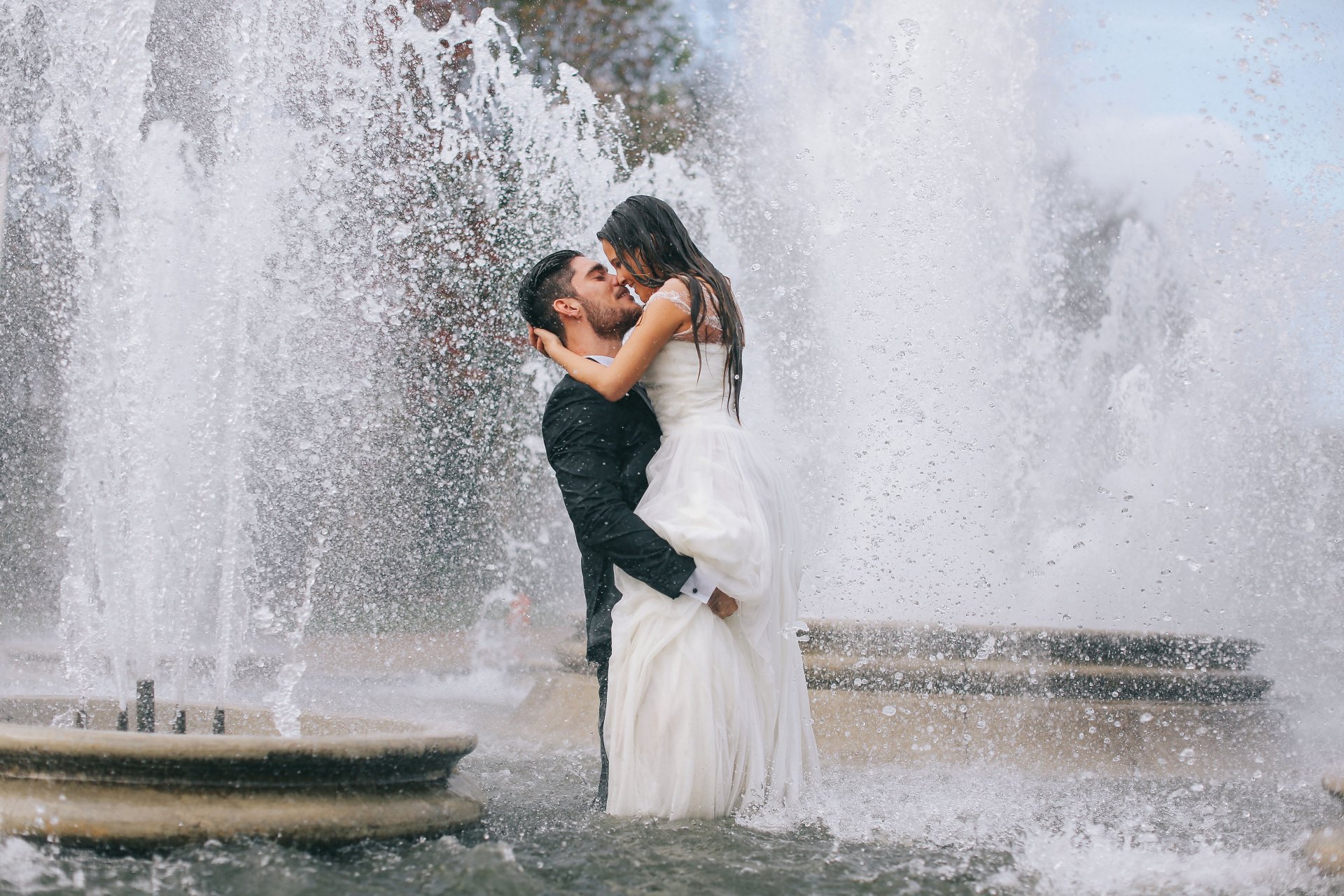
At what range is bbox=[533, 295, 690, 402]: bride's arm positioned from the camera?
3463mm

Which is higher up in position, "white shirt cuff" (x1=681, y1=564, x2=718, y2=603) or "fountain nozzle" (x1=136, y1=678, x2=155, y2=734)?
"white shirt cuff" (x1=681, y1=564, x2=718, y2=603)

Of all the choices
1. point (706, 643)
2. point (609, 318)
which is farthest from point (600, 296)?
point (706, 643)

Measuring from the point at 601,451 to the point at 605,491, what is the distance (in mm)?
130

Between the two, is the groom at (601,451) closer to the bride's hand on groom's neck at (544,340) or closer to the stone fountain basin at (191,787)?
the bride's hand on groom's neck at (544,340)

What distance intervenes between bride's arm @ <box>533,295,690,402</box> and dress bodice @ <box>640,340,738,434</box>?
9 centimetres

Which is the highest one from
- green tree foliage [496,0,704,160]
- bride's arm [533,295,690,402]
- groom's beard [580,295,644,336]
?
green tree foliage [496,0,704,160]

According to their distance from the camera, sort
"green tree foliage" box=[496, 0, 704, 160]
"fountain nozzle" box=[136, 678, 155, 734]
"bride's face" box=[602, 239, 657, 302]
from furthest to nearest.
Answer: "green tree foliage" box=[496, 0, 704, 160] < "bride's face" box=[602, 239, 657, 302] < "fountain nozzle" box=[136, 678, 155, 734]

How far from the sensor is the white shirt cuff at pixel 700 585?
343cm

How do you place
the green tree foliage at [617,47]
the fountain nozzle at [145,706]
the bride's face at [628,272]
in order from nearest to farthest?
the fountain nozzle at [145,706] < the bride's face at [628,272] < the green tree foliage at [617,47]

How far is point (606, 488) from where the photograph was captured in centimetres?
346

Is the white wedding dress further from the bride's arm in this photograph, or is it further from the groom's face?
the groom's face

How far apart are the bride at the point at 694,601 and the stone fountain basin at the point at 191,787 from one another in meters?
0.72

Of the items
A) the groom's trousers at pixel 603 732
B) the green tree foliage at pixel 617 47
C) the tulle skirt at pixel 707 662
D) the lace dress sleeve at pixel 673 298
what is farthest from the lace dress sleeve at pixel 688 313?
the green tree foliage at pixel 617 47

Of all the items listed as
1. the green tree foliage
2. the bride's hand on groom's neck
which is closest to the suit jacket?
the bride's hand on groom's neck
